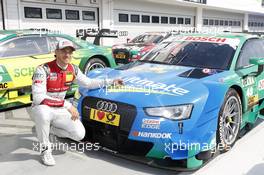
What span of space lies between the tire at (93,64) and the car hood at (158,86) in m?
2.60

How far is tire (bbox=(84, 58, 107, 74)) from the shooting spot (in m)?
6.75

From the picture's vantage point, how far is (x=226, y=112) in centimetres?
361

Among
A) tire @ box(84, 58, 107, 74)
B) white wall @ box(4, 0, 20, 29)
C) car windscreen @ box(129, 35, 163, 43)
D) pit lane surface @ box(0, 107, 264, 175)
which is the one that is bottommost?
pit lane surface @ box(0, 107, 264, 175)

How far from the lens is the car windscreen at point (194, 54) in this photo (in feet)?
13.5

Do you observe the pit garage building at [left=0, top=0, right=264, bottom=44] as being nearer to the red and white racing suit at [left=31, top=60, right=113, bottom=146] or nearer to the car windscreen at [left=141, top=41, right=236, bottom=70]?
the car windscreen at [left=141, top=41, right=236, bottom=70]

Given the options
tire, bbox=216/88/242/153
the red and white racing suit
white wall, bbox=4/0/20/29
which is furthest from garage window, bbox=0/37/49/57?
white wall, bbox=4/0/20/29

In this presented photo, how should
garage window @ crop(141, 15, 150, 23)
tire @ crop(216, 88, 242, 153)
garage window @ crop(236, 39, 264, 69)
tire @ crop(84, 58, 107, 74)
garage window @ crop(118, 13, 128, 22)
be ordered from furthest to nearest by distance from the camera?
garage window @ crop(141, 15, 150, 23) < garage window @ crop(118, 13, 128, 22) < tire @ crop(84, 58, 107, 74) < garage window @ crop(236, 39, 264, 69) < tire @ crop(216, 88, 242, 153)

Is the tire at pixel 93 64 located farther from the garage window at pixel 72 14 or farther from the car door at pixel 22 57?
the garage window at pixel 72 14

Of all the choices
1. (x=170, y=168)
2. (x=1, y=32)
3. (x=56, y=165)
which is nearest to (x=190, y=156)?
(x=170, y=168)

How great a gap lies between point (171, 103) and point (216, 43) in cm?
166

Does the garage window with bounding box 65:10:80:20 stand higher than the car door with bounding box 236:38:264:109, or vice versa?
the garage window with bounding box 65:10:80:20

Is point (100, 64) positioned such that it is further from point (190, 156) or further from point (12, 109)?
point (190, 156)

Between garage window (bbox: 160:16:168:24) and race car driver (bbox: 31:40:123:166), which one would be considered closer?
race car driver (bbox: 31:40:123:166)

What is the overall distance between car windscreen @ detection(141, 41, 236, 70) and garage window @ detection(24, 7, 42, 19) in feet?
25.5
